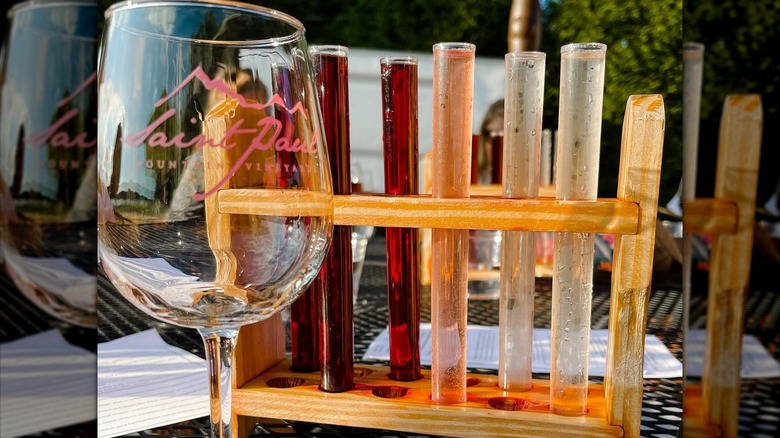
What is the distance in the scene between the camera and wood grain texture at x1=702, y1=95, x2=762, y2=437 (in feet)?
1.87

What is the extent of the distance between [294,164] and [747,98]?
1.64 feet

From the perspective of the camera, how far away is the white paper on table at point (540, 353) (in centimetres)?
48

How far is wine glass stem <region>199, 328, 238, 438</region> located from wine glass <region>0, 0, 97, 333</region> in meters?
0.09

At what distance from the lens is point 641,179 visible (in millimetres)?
328

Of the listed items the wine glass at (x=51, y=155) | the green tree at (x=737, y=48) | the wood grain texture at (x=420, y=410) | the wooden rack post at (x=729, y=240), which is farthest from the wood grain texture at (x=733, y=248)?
the green tree at (x=737, y=48)

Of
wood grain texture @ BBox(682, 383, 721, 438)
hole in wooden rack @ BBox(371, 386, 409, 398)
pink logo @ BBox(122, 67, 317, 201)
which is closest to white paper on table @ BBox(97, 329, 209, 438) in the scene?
hole in wooden rack @ BBox(371, 386, 409, 398)

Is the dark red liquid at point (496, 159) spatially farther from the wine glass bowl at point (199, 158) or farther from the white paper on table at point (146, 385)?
the wine glass bowl at point (199, 158)

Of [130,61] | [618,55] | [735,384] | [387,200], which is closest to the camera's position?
[130,61]

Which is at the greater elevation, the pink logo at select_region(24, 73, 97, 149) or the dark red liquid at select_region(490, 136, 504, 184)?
the pink logo at select_region(24, 73, 97, 149)

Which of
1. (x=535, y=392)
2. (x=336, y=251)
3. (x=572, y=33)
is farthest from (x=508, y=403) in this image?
(x=572, y=33)

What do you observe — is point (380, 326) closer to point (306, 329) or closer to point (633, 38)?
point (306, 329)

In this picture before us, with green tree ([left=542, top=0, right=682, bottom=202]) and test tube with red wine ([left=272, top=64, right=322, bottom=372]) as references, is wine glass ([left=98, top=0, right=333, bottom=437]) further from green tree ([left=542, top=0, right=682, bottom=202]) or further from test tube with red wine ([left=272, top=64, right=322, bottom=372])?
green tree ([left=542, top=0, right=682, bottom=202])

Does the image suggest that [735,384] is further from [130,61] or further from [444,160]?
[130,61]

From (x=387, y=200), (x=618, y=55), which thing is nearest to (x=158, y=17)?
(x=387, y=200)
